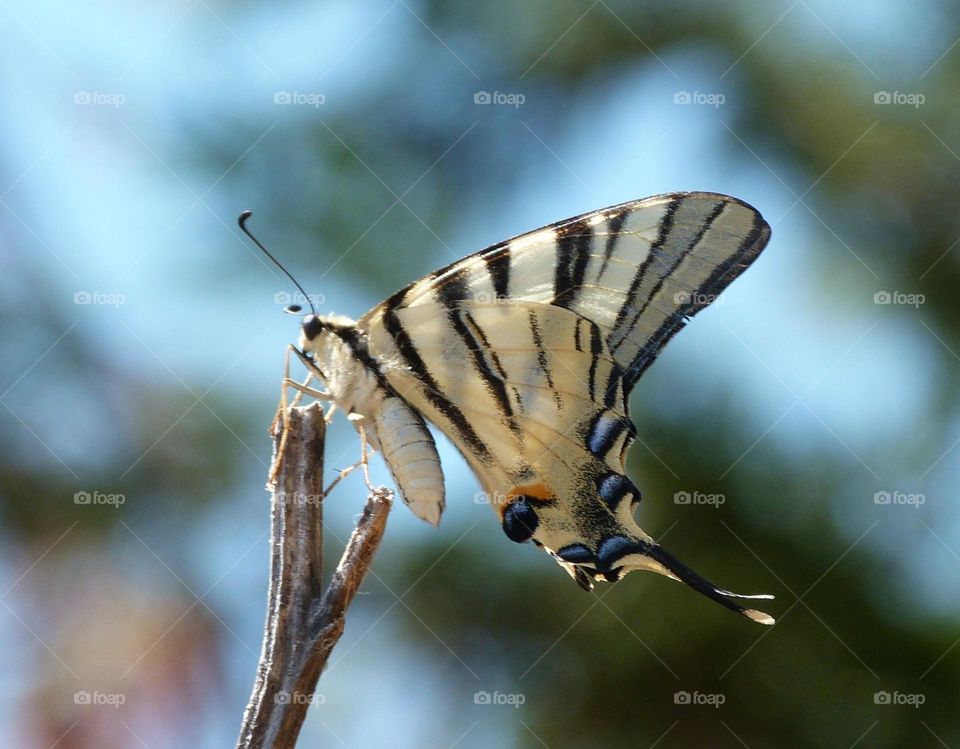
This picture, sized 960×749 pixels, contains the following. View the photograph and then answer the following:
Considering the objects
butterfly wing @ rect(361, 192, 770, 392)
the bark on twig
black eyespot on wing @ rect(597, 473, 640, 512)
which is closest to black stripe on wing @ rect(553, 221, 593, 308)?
butterfly wing @ rect(361, 192, 770, 392)

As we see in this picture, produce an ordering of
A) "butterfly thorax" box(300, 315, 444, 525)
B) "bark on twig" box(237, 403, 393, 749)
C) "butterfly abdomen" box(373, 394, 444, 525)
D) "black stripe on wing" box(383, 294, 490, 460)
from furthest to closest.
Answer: "black stripe on wing" box(383, 294, 490, 460), "butterfly thorax" box(300, 315, 444, 525), "butterfly abdomen" box(373, 394, 444, 525), "bark on twig" box(237, 403, 393, 749)

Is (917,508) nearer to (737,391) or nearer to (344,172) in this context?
(737,391)

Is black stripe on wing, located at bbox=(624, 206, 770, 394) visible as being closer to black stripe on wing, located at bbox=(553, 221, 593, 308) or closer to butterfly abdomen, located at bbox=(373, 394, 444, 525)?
black stripe on wing, located at bbox=(553, 221, 593, 308)

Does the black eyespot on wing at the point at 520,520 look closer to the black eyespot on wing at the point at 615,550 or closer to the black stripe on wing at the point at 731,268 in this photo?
the black eyespot on wing at the point at 615,550

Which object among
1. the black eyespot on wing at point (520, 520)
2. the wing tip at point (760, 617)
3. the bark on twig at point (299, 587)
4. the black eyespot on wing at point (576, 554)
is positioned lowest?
the bark on twig at point (299, 587)

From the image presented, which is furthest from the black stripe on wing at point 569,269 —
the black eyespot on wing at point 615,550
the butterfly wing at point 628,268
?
the black eyespot on wing at point 615,550

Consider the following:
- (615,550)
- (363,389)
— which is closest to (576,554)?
(615,550)

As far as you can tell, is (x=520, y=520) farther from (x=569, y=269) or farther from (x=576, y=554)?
(x=569, y=269)
